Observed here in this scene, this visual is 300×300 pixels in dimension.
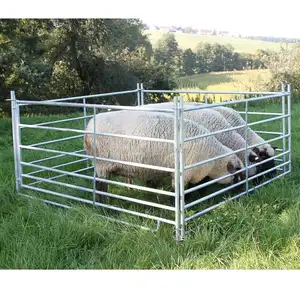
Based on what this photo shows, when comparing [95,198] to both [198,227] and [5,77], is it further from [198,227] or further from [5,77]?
[5,77]

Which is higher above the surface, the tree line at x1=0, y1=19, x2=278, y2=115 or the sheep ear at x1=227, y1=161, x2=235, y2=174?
the tree line at x1=0, y1=19, x2=278, y2=115

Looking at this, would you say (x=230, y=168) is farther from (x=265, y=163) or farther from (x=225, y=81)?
(x=225, y=81)

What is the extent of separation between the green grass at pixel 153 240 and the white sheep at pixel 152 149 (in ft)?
1.80

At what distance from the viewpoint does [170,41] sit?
1827 centimetres

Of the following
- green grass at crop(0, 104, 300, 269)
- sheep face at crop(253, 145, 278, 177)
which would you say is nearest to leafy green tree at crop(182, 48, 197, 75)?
sheep face at crop(253, 145, 278, 177)

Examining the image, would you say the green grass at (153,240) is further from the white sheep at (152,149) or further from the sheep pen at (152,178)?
the white sheep at (152,149)

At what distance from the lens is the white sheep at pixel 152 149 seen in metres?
4.97

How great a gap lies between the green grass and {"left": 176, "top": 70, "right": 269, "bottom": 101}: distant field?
37.0 ft

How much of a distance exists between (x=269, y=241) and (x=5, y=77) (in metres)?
11.0

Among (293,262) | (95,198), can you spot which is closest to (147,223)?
(95,198)

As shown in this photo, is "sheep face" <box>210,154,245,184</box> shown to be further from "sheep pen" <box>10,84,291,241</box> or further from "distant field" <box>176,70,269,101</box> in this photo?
"distant field" <box>176,70,269,101</box>

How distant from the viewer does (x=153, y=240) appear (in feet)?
12.9

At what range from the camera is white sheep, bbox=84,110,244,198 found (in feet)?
16.3

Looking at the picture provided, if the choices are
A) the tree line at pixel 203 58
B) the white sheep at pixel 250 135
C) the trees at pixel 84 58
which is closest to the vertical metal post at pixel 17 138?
the white sheep at pixel 250 135
